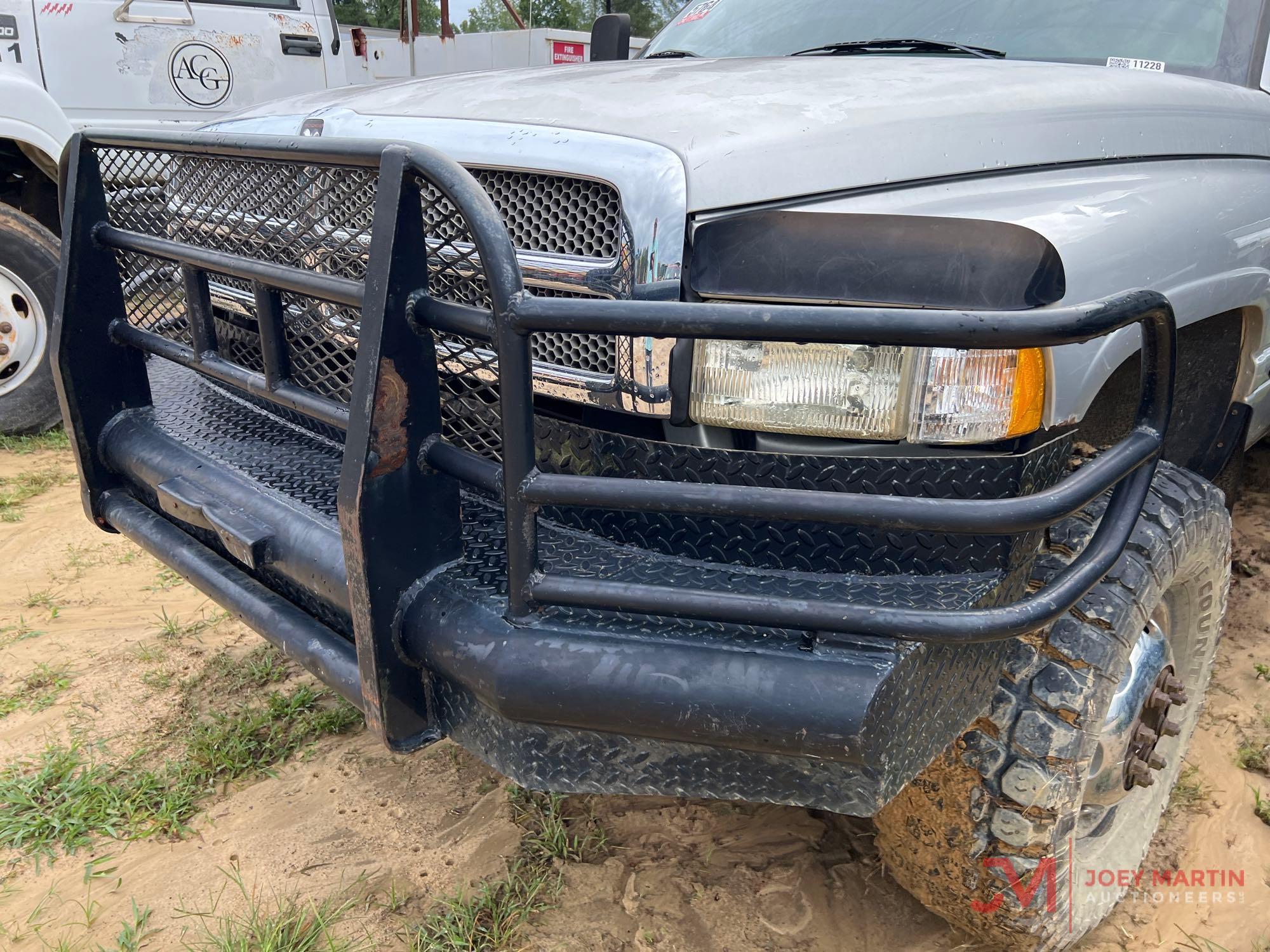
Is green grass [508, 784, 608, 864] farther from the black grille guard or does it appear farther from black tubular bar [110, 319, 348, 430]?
black tubular bar [110, 319, 348, 430]

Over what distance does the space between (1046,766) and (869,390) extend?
2.53 feet

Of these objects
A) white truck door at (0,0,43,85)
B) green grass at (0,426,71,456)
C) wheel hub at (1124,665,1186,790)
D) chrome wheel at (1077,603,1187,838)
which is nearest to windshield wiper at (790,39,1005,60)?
chrome wheel at (1077,603,1187,838)

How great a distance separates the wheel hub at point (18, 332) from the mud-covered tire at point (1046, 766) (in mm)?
4538

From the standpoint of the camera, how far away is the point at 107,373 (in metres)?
2.20

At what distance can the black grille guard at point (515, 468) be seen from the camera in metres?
1.23

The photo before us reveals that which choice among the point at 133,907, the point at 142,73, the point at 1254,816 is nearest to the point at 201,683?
the point at 133,907

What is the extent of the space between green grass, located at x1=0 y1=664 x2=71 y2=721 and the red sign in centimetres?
1197

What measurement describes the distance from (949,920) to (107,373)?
2200 millimetres

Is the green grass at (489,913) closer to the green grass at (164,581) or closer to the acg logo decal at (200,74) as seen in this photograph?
the green grass at (164,581)

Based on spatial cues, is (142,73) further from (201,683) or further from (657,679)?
(657,679)

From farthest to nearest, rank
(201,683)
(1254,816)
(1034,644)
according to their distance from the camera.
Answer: (201,683) < (1254,816) < (1034,644)

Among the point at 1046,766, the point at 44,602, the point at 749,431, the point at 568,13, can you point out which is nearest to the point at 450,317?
the point at 749,431

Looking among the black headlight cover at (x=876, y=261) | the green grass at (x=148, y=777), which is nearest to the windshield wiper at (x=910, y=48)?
the black headlight cover at (x=876, y=261)

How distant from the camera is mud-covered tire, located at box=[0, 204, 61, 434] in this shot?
4.53m
